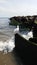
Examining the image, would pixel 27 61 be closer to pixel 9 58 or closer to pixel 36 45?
pixel 36 45

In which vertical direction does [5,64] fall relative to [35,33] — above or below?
below

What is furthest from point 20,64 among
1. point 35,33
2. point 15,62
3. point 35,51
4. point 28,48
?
point 35,33

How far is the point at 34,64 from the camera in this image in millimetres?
9430

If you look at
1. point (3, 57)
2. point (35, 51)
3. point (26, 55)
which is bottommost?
point (3, 57)

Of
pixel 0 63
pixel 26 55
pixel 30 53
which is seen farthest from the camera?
pixel 0 63

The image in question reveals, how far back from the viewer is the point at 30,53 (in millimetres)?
9859

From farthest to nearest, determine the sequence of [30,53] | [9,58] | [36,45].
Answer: [9,58] → [30,53] → [36,45]

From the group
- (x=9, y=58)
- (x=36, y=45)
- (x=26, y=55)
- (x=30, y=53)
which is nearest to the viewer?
(x=36, y=45)

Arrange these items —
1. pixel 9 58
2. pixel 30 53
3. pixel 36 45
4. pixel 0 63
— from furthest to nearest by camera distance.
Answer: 1. pixel 9 58
2. pixel 0 63
3. pixel 30 53
4. pixel 36 45

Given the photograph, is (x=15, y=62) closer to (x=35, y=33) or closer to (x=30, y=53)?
(x=30, y=53)

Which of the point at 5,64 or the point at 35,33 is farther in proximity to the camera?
the point at 35,33

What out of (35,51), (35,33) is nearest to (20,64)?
(35,51)

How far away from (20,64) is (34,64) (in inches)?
67.6

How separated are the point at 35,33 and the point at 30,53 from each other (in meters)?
3.28
